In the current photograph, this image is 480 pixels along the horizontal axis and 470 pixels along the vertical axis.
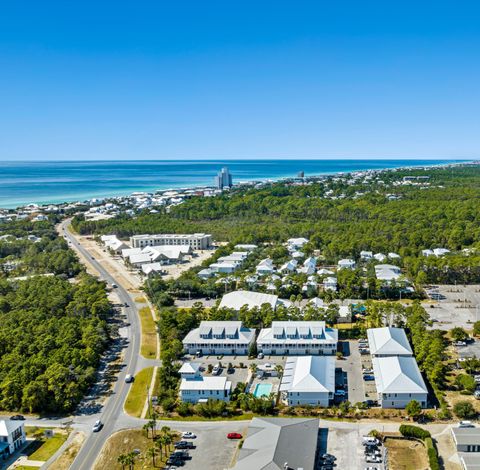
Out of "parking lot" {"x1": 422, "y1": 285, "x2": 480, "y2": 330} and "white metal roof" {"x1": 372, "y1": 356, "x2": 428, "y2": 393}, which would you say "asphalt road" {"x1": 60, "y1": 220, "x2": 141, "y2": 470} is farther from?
"parking lot" {"x1": 422, "y1": 285, "x2": 480, "y2": 330}

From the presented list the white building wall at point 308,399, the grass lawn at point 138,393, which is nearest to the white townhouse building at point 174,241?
the grass lawn at point 138,393

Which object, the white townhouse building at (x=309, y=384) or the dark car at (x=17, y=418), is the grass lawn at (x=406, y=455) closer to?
the white townhouse building at (x=309, y=384)

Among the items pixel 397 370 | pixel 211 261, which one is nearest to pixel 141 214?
pixel 211 261

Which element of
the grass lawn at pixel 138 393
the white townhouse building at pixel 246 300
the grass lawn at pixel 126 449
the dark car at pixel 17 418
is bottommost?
the dark car at pixel 17 418

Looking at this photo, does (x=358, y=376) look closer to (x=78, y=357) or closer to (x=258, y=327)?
(x=258, y=327)

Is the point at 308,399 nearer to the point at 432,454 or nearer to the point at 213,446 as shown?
the point at 213,446

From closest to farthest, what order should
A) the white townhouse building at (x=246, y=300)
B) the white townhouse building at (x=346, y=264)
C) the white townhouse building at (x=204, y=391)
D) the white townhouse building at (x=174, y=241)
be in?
the white townhouse building at (x=204, y=391)
the white townhouse building at (x=246, y=300)
the white townhouse building at (x=346, y=264)
the white townhouse building at (x=174, y=241)
